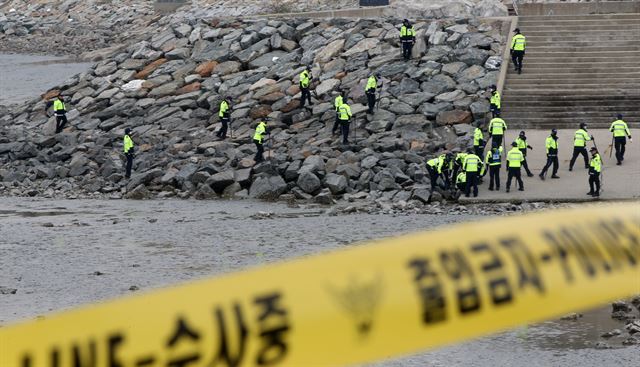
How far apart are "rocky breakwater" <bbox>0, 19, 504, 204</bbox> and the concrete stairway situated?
1.03 metres

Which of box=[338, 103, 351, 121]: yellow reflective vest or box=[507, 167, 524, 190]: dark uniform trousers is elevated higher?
box=[338, 103, 351, 121]: yellow reflective vest

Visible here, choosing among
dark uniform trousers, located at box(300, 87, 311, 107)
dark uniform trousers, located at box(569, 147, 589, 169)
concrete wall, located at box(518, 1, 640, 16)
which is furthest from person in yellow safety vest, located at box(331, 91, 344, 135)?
concrete wall, located at box(518, 1, 640, 16)

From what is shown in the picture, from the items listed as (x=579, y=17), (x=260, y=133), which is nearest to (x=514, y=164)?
(x=260, y=133)

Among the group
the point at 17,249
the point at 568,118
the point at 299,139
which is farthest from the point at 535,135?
the point at 17,249

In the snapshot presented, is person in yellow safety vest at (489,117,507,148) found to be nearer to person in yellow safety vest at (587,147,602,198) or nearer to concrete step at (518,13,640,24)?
person in yellow safety vest at (587,147,602,198)

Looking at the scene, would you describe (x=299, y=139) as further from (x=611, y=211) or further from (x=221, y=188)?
(x=611, y=211)

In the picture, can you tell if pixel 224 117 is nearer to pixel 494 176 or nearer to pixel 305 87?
→ pixel 305 87

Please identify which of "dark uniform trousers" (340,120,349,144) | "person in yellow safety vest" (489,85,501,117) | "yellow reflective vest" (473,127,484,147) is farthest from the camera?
"dark uniform trousers" (340,120,349,144)

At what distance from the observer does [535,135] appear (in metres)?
28.5

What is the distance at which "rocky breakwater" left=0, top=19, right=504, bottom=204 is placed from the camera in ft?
88.9

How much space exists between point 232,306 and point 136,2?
223 feet

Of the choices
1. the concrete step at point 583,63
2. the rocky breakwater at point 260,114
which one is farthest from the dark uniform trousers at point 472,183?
the concrete step at point 583,63

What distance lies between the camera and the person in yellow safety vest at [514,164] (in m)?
24.1

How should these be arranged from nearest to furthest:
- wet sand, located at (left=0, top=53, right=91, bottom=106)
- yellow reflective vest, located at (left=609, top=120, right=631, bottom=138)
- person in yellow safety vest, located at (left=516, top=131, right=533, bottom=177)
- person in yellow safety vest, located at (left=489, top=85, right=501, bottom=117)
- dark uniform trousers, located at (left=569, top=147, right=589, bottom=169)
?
person in yellow safety vest, located at (left=516, top=131, right=533, bottom=177) → dark uniform trousers, located at (left=569, top=147, right=589, bottom=169) → yellow reflective vest, located at (left=609, top=120, right=631, bottom=138) → person in yellow safety vest, located at (left=489, top=85, right=501, bottom=117) → wet sand, located at (left=0, top=53, right=91, bottom=106)
